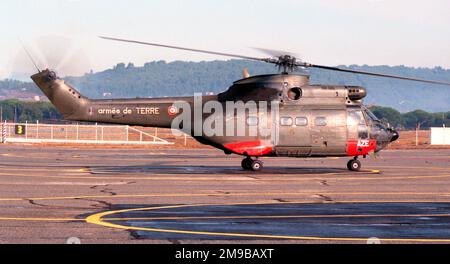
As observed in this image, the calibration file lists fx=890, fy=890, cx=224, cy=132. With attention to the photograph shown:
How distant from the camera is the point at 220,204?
21.7m

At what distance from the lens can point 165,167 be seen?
3653 centimetres

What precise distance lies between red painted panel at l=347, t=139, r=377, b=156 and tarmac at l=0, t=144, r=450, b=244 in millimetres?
872

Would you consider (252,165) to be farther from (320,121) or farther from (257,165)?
(320,121)

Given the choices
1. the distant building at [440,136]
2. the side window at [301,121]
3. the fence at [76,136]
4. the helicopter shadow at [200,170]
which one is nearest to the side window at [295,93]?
the side window at [301,121]

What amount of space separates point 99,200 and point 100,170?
1183cm

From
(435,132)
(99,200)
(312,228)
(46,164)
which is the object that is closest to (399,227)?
(312,228)

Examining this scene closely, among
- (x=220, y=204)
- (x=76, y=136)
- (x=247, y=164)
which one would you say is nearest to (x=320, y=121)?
(x=247, y=164)

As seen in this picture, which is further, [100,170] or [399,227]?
[100,170]

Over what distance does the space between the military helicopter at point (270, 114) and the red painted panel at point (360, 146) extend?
4cm

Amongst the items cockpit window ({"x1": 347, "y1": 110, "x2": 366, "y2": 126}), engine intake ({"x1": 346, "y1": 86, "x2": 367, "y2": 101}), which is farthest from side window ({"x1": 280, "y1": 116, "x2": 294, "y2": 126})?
engine intake ({"x1": 346, "y1": 86, "x2": 367, "y2": 101})

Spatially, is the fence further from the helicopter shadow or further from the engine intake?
the engine intake

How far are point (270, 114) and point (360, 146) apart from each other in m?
3.73
